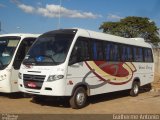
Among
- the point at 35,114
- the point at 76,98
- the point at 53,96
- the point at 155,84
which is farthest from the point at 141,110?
the point at 155,84

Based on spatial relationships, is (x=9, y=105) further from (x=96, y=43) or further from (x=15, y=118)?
(x=96, y=43)

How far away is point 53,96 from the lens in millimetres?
11375

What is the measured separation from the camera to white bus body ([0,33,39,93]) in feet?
43.5

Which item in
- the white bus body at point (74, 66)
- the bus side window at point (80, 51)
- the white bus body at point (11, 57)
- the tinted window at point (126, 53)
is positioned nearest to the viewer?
the white bus body at point (74, 66)

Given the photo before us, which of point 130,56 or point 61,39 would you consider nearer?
point 61,39

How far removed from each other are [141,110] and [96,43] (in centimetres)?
310

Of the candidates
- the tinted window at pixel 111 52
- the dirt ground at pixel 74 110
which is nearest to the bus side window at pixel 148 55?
the dirt ground at pixel 74 110

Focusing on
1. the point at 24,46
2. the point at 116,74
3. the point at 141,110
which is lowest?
the point at 141,110

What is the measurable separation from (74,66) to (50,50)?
1019 mm

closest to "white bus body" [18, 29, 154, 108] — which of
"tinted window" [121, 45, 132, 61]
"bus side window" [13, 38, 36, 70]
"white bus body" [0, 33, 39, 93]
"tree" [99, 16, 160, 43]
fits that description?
"tinted window" [121, 45, 132, 61]

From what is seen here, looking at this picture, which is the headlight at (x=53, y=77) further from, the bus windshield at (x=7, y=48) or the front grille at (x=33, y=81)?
the bus windshield at (x=7, y=48)

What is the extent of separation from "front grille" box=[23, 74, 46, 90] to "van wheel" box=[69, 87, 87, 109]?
1.23 metres

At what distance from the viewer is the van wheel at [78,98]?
38.6ft

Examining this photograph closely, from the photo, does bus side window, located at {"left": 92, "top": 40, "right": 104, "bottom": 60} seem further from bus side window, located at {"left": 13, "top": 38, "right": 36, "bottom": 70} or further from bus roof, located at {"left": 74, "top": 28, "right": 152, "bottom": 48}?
bus side window, located at {"left": 13, "top": 38, "right": 36, "bottom": 70}
